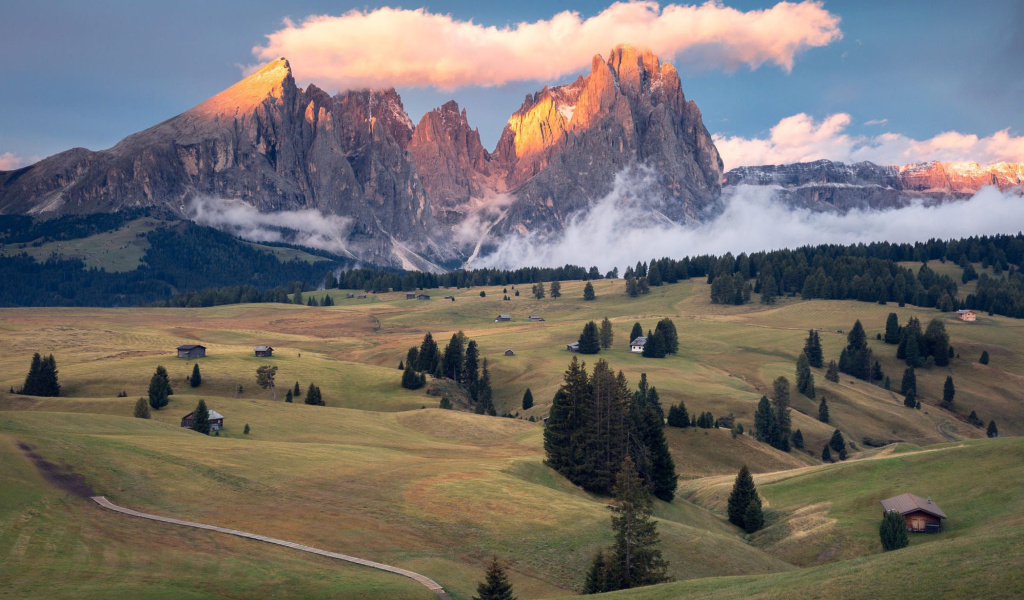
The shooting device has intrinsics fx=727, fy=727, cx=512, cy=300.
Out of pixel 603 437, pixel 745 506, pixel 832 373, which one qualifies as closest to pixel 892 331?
pixel 832 373

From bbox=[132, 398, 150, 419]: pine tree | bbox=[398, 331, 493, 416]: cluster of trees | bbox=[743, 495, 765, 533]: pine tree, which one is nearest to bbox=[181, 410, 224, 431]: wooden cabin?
bbox=[132, 398, 150, 419]: pine tree

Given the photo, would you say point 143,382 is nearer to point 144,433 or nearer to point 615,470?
point 144,433

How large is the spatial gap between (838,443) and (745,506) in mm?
54508

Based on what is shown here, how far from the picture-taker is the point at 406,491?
55500mm

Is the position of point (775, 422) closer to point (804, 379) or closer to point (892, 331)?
point (804, 379)

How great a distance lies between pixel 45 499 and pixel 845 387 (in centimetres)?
13920

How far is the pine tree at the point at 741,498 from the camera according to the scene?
68.6 metres

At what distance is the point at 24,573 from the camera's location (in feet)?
107

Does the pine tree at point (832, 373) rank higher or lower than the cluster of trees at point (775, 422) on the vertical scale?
higher

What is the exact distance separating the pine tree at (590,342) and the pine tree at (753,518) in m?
95.7

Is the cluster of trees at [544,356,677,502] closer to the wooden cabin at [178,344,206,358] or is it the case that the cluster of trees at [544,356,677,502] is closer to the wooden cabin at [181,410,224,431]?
the wooden cabin at [181,410,224,431]

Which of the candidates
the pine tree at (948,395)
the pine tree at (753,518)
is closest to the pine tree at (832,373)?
the pine tree at (948,395)

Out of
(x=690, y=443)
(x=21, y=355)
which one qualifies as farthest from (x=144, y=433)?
(x=21, y=355)

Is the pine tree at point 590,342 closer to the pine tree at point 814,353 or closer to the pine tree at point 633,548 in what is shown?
the pine tree at point 814,353
